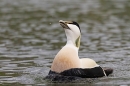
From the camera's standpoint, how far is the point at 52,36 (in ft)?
71.8

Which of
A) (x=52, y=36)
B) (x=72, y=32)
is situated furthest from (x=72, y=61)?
(x=52, y=36)

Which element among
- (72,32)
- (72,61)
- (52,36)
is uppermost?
(72,32)

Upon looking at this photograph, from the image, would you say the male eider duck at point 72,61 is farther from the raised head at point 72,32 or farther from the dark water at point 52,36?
the dark water at point 52,36

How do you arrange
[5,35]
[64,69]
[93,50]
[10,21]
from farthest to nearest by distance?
1. [10,21]
2. [5,35]
3. [93,50]
4. [64,69]

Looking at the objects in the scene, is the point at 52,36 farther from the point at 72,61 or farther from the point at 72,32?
the point at 72,61

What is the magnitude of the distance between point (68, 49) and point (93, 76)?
2.99ft

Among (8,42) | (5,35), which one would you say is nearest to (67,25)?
(8,42)

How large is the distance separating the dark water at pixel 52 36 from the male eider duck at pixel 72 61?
294mm

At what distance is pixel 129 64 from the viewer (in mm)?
15000

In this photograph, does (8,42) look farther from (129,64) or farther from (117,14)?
(117,14)

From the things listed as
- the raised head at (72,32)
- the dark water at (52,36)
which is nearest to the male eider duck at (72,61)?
the raised head at (72,32)

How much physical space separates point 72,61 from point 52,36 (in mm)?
9783

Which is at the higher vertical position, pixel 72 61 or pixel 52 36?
pixel 52 36

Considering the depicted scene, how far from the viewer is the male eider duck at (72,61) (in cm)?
1218
